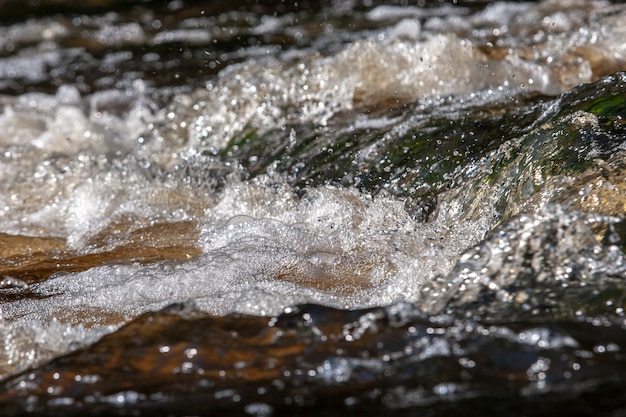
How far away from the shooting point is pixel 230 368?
1.60 meters

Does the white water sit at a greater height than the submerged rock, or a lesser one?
lesser

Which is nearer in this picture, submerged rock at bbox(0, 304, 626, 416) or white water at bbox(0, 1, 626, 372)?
submerged rock at bbox(0, 304, 626, 416)

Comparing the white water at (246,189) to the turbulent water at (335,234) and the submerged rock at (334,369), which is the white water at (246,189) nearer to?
the turbulent water at (335,234)

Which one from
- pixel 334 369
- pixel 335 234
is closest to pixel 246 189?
pixel 335 234

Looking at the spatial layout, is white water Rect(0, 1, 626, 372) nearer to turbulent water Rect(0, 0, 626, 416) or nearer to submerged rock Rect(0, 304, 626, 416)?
turbulent water Rect(0, 0, 626, 416)

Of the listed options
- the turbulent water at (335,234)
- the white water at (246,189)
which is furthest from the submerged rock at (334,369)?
the white water at (246,189)

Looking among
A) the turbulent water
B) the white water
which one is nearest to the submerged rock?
the turbulent water

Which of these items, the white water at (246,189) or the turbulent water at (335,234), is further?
the white water at (246,189)

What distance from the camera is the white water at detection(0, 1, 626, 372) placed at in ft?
7.16

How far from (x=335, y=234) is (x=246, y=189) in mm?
685

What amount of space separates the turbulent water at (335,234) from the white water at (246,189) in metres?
0.01

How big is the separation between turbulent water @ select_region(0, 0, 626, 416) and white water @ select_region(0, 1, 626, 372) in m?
0.01

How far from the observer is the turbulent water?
1.53 meters

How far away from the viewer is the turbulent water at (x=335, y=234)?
153 cm
